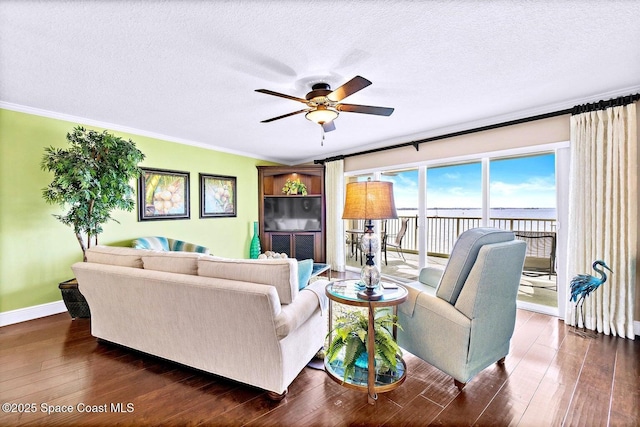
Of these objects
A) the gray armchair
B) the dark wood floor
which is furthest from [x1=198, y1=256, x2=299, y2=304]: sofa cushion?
the gray armchair

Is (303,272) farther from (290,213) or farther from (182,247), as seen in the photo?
(290,213)

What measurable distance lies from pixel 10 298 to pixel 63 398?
2.08 metres

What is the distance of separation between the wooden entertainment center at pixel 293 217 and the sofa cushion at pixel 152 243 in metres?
1.95

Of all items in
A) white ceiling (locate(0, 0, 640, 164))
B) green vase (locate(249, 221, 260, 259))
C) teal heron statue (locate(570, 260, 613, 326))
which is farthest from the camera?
green vase (locate(249, 221, 260, 259))

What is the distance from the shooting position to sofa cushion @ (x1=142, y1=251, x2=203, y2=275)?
6.68 feet

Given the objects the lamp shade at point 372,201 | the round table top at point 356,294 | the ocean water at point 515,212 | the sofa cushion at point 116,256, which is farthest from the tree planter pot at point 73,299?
the ocean water at point 515,212

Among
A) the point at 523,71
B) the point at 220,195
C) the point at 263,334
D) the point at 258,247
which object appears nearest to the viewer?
the point at 263,334

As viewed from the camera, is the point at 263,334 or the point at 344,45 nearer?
the point at 263,334

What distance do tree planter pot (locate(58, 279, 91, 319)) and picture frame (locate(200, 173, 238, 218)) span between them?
6.59ft

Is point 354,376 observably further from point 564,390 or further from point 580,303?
point 580,303

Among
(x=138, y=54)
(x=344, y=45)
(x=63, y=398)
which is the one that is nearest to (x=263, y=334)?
(x=63, y=398)

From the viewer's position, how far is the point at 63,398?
5.97ft

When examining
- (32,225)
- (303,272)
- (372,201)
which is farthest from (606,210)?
(32,225)

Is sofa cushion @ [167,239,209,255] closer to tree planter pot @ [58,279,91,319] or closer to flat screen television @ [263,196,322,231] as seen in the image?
tree planter pot @ [58,279,91,319]
